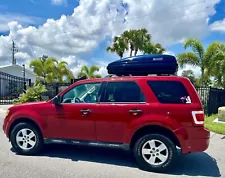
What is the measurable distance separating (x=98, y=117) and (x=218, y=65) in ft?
39.2

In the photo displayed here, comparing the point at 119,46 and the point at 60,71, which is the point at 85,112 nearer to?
the point at 119,46

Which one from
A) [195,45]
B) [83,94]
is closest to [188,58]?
[195,45]

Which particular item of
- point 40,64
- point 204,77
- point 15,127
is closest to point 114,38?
point 40,64

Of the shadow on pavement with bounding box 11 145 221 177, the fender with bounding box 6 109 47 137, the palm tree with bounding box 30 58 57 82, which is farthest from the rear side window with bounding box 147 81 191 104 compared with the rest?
the palm tree with bounding box 30 58 57 82

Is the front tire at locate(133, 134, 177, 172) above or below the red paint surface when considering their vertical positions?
below

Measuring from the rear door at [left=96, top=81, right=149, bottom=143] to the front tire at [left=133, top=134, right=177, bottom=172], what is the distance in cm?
43

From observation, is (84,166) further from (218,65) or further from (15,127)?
(218,65)

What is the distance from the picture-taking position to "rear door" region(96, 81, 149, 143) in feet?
14.5

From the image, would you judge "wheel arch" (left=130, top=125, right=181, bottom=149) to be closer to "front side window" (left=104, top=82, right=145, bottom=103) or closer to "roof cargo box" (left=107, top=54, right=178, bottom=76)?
"front side window" (left=104, top=82, right=145, bottom=103)

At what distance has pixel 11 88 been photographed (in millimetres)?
22656

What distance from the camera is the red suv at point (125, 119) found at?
4203mm

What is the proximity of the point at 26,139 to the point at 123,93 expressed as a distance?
249 centimetres

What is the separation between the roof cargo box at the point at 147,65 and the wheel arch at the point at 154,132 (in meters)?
1.20

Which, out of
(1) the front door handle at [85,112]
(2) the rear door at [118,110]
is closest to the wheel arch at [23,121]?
(1) the front door handle at [85,112]
